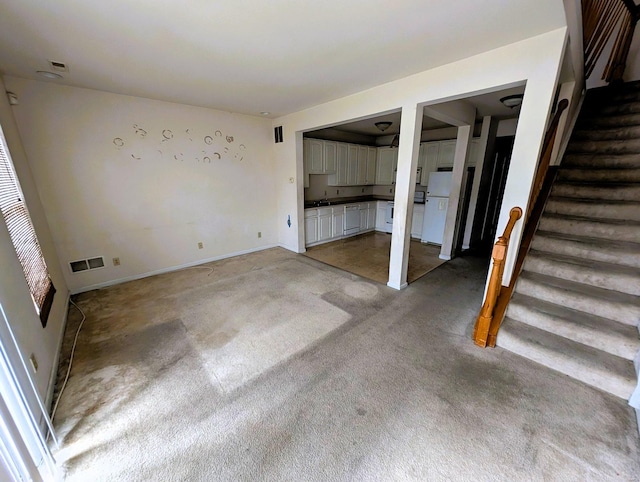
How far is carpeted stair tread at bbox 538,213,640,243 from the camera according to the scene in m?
2.39

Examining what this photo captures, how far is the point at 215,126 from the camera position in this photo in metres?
4.15

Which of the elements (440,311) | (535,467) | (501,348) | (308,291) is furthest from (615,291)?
(308,291)

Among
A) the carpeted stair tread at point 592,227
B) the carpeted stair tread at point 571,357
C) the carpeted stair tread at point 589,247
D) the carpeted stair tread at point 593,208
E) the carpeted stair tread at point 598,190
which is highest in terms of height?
the carpeted stair tread at point 598,190

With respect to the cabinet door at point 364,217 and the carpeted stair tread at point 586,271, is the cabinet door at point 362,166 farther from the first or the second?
the carpeted stair tread at point 586,271

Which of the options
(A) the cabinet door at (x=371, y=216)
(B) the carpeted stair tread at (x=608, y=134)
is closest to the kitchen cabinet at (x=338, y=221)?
(A) the cabinet door at (x=371, y=216)

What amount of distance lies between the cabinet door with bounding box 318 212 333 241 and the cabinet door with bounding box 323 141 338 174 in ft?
3.33

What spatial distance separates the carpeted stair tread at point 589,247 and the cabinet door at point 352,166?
4060mm

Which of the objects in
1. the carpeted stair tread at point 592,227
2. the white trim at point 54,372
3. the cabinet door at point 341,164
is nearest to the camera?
the white trim at point 54,372

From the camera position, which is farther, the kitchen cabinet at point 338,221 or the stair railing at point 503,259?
the kitchen cabinet at point 338,221

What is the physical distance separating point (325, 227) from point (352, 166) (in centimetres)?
177

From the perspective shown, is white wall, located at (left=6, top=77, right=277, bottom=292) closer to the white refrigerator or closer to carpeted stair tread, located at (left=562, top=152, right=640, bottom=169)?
the white refrigerator

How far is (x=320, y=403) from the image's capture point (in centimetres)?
175

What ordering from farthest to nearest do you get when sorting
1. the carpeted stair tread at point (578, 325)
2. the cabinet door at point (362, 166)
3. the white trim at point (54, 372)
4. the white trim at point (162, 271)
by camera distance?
the cabinet door at point (362, 166) < the white trim at point (162, 271) < the carpeted stair tread at point (578, 325) < the white trim at point (54, 372)

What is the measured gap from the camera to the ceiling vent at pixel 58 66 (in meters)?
2.36
